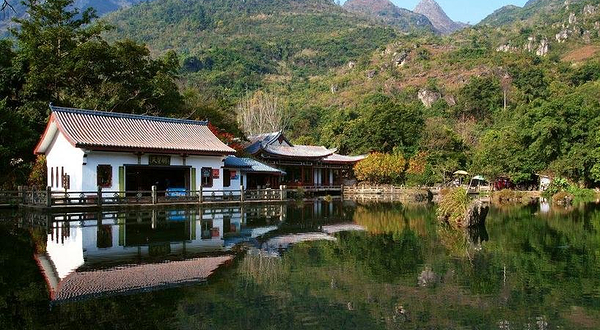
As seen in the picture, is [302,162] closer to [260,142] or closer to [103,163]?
[260,142]

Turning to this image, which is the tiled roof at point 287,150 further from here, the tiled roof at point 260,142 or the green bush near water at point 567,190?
the green bush near water at point 567,190

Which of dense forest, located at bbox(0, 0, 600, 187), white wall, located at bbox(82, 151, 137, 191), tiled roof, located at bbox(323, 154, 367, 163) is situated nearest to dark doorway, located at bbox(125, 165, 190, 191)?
white wall, located at bbox(82, 151, 137, 191)

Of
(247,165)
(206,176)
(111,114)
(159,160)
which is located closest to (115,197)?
(159,160)

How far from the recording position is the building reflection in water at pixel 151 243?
8.70 metres

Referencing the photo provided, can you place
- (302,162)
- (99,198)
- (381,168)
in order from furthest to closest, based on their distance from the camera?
(381,168)
(302,162)
(99,198)

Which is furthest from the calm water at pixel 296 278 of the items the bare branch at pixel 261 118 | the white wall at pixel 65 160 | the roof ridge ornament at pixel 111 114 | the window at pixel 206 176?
the bare branch at pixel 261 118

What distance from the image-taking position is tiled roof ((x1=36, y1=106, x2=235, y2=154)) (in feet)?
83.3

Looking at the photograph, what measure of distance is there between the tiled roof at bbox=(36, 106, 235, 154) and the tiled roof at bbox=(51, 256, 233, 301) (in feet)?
53.3

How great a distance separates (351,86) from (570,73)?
3732 centimetres

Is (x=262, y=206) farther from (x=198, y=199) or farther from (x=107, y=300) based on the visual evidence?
(x=107, y=300)

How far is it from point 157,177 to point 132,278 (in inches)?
897

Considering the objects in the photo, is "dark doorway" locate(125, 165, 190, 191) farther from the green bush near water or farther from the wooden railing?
the green bush near water

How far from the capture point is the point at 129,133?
2730 cm

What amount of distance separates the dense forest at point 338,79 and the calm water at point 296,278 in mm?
16031
